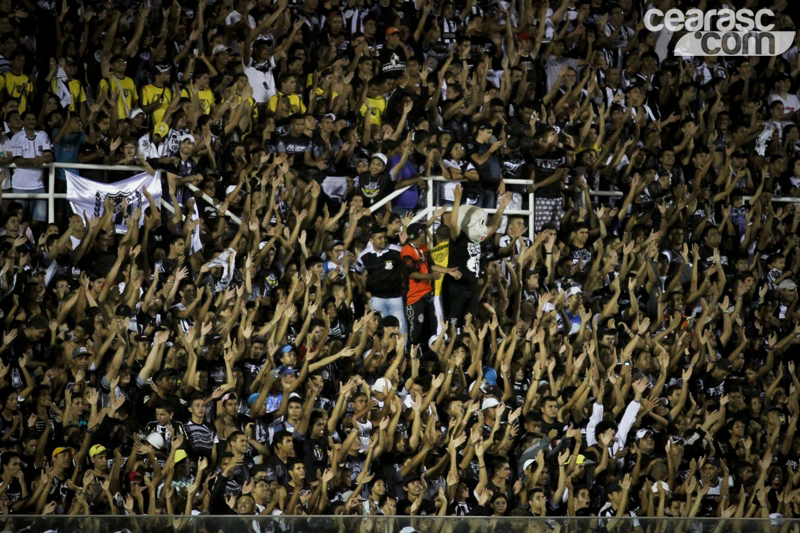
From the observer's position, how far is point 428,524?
324 inches

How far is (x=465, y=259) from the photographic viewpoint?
11797 mm

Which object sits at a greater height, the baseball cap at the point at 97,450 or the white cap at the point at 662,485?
the baseball cap at the point at 97,450

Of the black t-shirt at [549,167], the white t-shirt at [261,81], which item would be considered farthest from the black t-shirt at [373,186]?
the black t-shirt at [549,167]

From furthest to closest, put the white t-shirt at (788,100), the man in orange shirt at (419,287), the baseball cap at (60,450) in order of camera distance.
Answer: the white t-shirt at (788,100) < the man in orange shirt at (419,287) < the baseball cap at (60,450)

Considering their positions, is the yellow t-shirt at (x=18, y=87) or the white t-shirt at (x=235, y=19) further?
the white t-shirt at (x=235, y=19)

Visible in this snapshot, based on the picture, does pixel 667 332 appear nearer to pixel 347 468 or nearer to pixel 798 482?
pixel 798 482

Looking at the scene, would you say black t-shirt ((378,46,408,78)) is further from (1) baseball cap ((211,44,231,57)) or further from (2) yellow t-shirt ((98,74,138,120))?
(2) yellow t-shirt ((98,74,138,120))

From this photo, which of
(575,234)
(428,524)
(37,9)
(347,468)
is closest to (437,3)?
(575,234)

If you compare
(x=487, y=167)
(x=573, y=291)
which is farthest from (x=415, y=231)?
(x=573, y=291)

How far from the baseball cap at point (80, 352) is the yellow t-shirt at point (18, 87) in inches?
89.8

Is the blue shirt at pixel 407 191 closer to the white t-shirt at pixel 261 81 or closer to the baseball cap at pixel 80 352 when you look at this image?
the white t-shirt at pixel 261 81

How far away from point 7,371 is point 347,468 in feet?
8.11

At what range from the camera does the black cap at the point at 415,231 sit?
38.2ft

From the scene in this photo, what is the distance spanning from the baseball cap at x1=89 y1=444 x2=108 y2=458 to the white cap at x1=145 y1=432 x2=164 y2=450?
312mm
